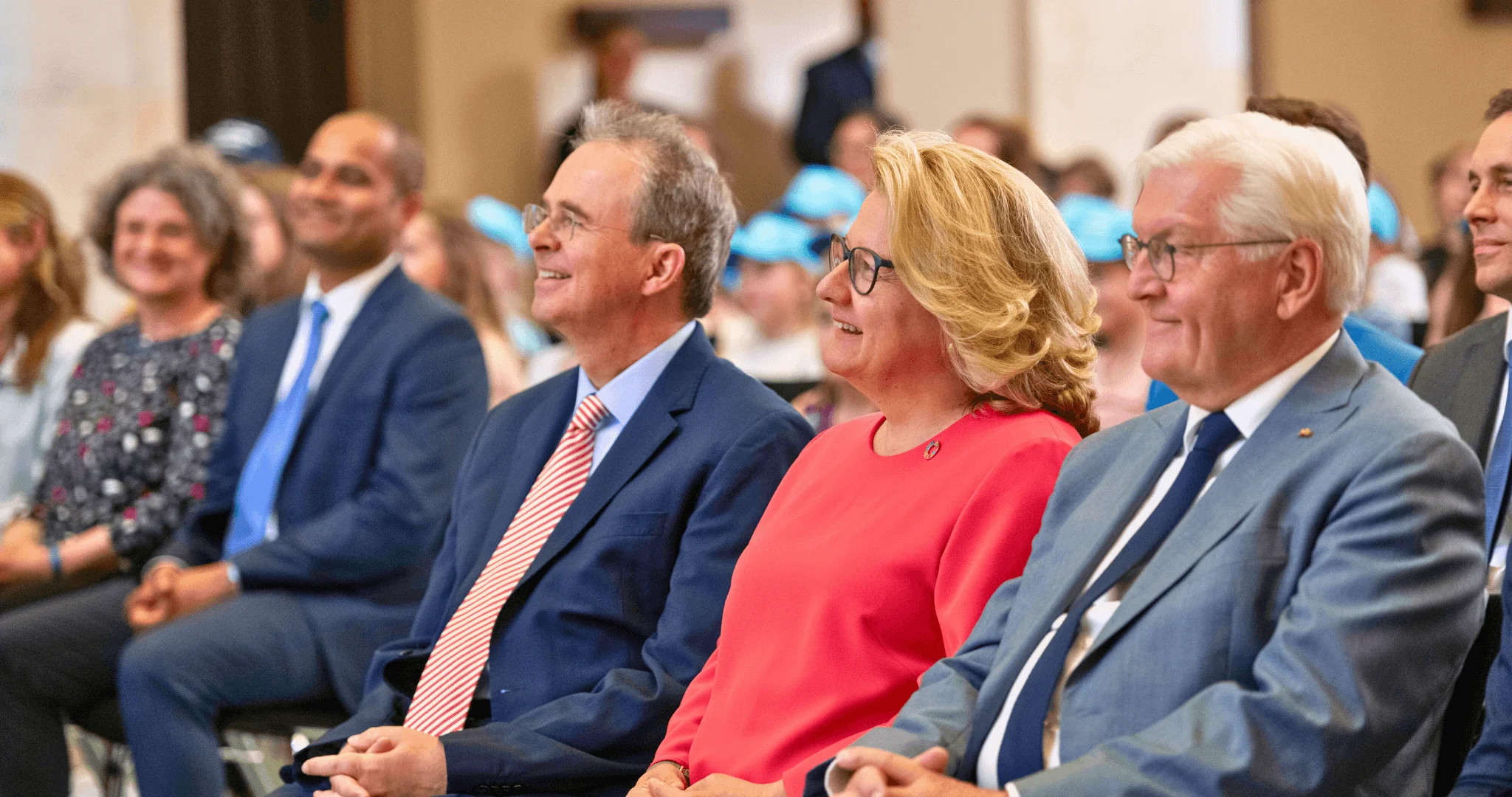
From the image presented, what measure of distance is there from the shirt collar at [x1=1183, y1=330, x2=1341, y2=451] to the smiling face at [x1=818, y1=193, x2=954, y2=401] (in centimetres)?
51

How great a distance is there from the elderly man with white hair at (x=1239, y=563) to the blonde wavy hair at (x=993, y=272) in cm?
25

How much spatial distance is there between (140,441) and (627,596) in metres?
1.89

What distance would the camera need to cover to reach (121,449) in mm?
3854

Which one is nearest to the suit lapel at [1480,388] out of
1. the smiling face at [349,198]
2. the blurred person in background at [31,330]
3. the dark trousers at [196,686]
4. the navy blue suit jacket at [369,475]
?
the navy blue suit jacket at [369,475]

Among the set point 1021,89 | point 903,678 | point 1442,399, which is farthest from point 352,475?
point 1021,89

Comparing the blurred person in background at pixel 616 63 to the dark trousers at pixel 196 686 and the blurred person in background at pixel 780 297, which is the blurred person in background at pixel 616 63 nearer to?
the blurred person in background at pixel 780 297

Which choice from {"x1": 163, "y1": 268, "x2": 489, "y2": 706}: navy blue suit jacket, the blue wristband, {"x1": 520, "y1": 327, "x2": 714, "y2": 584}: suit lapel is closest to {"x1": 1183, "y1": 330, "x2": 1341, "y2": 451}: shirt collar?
{"x1": 520, "y1": 327, "x2": 714, "y2": 584}: suit lapel

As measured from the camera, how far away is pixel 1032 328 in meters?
2.16

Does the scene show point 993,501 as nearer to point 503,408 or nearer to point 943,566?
point 943,566

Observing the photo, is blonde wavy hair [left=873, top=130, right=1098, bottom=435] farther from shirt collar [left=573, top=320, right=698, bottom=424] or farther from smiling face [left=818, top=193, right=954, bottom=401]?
shirt collar [left=573, top=320, right=698, bottom=424]

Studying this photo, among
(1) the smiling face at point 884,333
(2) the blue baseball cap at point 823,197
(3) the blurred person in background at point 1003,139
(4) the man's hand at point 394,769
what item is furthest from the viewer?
(2) the blue baseball cap at point 823,197

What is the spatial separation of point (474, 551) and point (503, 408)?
307 millimetres

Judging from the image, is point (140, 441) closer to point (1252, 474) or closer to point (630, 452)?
point (630, 452)

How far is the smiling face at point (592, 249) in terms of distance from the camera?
8.82ft
